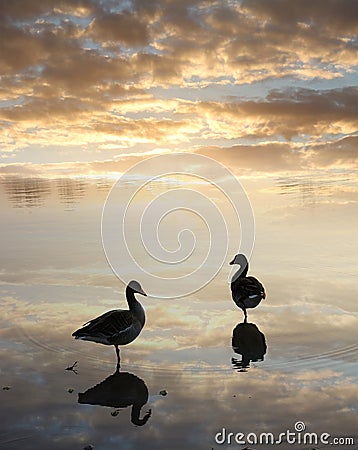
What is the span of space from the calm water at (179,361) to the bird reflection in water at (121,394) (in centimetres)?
3

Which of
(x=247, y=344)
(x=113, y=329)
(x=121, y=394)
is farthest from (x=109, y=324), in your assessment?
(x=247, y=344)

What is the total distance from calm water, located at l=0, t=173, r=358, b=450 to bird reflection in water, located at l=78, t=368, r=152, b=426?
0.10 feet

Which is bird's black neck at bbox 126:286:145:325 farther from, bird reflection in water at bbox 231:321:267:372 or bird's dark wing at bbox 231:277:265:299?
bird's dark wing at bbox 231:277:265:299

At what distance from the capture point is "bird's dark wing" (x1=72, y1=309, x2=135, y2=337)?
1001 centimetres

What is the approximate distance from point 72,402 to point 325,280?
30.9 ft

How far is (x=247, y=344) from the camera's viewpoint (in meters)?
11.2

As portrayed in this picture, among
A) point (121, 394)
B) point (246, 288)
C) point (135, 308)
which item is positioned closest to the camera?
point (121, 394)

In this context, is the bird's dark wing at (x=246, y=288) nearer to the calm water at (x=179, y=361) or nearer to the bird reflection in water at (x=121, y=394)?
the calm water at (x=179, y=361)

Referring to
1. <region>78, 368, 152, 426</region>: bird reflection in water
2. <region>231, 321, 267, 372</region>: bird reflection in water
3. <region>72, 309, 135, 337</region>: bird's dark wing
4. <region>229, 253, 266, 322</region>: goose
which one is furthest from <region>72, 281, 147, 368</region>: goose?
<region>229, 253, 266, 322</region>: goose

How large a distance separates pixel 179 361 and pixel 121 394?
5.43ft

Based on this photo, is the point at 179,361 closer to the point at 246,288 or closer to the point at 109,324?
the point at 109,324

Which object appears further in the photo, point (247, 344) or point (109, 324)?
point (247, 344)

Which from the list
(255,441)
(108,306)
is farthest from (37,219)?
(255,441)

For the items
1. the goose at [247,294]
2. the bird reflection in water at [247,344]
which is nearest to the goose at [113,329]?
the bird reflection in water at [247,344]
